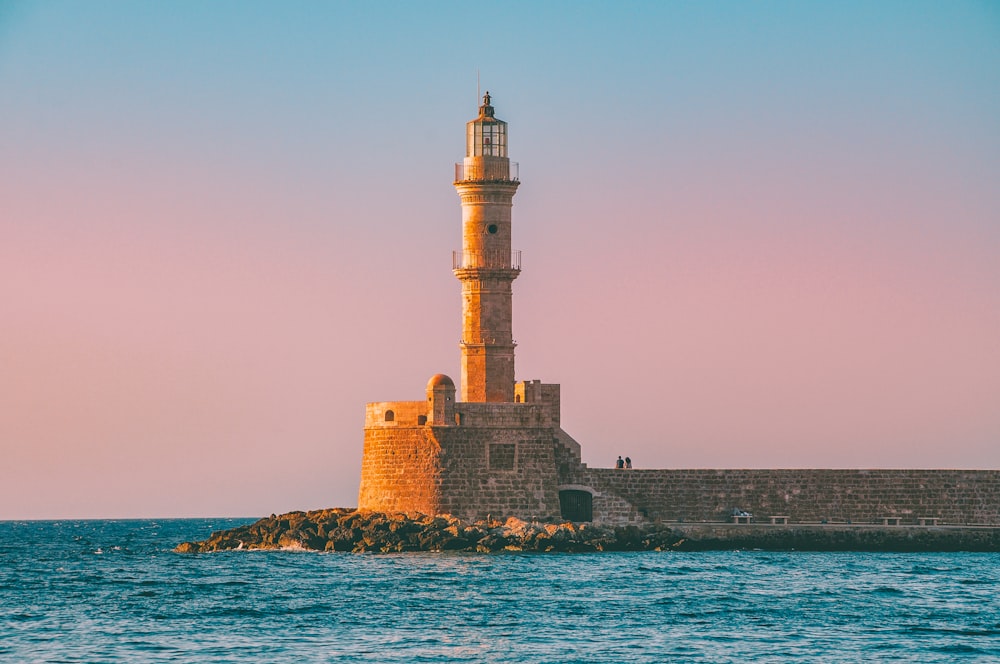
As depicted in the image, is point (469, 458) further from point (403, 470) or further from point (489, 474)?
point (403, 470)

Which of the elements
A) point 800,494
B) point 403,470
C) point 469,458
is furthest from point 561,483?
point 800,494

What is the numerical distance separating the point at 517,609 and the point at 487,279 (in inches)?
564

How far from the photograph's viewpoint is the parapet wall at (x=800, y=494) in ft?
138

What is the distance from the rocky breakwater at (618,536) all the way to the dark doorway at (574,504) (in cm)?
137

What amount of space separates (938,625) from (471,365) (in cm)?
1710

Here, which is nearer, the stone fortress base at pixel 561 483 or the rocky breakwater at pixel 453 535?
the rocky breakwater at pixel 453 535

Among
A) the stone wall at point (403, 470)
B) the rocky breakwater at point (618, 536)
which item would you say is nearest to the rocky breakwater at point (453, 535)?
the rocky breakwater at point (618, 536)

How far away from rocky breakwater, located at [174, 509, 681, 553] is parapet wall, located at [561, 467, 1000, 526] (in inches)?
35.1

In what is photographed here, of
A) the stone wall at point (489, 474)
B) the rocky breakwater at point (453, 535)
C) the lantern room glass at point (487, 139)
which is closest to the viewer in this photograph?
the rocky breakwater at point (453, 535)

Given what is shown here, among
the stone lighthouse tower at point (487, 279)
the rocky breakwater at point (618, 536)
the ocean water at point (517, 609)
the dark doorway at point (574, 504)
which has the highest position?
the stone lighthouse tower at point (487, 279)

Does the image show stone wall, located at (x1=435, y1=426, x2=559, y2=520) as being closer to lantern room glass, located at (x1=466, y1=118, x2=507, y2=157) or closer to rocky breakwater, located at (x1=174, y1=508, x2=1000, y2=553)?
rocky breakwater, located at (x1=174, y1=508, x2=1000, y2=553)

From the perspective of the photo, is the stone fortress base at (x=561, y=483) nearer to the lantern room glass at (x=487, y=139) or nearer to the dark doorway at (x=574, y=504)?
the dark doorway at (x=574, y=504)

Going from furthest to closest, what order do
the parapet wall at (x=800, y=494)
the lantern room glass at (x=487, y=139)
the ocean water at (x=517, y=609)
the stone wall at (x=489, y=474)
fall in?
1. the lantern room glass at (x=487, y=139)
2. the parapet wall at (x=800, y=494)
3. the stone wall at (x=489, y=474)
4. the ocean water at (x=517, y=609)

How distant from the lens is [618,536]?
136 ft
